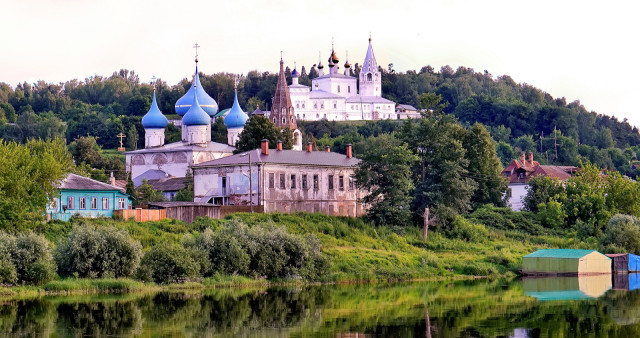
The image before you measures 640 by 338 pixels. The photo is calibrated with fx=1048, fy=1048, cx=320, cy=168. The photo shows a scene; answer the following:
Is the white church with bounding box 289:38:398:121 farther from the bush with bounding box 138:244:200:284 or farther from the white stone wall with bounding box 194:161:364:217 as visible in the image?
the bush with bounding box 138:244:200:284

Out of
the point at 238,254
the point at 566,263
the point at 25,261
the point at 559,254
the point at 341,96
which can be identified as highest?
the point at 341,96

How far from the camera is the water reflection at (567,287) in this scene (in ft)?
121

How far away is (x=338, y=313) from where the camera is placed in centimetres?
3152

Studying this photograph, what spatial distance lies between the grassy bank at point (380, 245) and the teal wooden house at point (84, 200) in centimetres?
320

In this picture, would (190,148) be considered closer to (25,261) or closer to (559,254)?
(559,254)

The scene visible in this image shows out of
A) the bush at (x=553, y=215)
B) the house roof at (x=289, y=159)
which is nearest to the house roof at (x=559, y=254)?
the bush at (x=553, y=215)

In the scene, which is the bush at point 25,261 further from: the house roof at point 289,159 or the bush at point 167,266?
the house roof at point 289,159

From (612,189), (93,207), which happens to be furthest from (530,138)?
(93,207)

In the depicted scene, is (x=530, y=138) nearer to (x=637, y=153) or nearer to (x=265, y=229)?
(x=637, y=153)

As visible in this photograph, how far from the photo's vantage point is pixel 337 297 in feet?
118

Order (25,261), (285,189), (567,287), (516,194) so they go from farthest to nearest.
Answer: (516,194) < (285,189) < (567,287) < (25,261)

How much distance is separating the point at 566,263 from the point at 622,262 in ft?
12.9

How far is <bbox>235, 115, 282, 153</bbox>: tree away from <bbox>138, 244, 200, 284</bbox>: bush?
26475 mm

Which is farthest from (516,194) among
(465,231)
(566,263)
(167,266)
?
(167,266)
